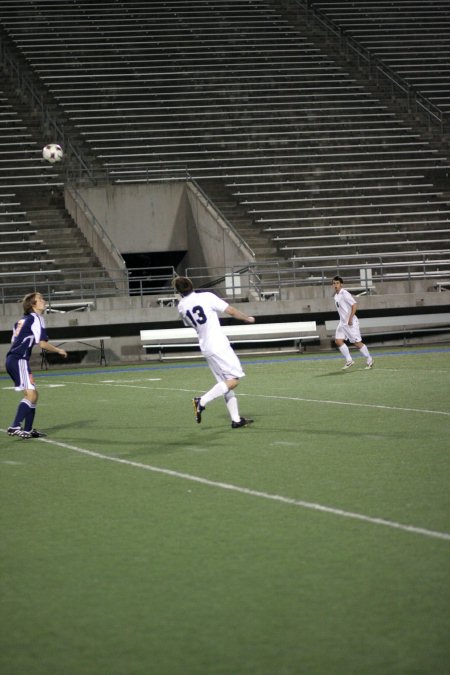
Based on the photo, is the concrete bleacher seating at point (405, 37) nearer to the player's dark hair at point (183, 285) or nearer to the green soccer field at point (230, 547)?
the player's dark hair at point (183, 285)

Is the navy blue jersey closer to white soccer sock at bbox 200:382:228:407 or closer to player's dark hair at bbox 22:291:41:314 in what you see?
player's dark hair at bbox 22:291:41:314

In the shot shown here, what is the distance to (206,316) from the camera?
1173 cm

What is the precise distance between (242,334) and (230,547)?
65.3ft

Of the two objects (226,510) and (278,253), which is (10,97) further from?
(226,510)

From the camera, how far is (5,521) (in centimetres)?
712

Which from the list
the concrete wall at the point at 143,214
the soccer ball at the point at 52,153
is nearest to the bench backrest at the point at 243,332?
the concrete wall at the point at 143,214

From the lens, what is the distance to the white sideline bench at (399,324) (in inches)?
1062

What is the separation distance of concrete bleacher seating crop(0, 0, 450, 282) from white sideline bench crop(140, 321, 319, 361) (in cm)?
370

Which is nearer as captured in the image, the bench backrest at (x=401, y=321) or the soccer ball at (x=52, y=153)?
the bench backrest at (x=401, y=321)

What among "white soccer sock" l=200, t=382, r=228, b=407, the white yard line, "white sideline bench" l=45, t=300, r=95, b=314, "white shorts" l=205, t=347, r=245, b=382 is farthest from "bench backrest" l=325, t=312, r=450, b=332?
"white soccer sock" l=200, t=382, r=228, b=407

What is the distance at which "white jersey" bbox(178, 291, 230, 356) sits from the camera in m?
11.7

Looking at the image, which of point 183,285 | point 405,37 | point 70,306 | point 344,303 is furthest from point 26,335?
point 405,37

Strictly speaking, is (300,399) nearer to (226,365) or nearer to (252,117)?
(226,365)

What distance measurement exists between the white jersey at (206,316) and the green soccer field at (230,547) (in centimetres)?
102
